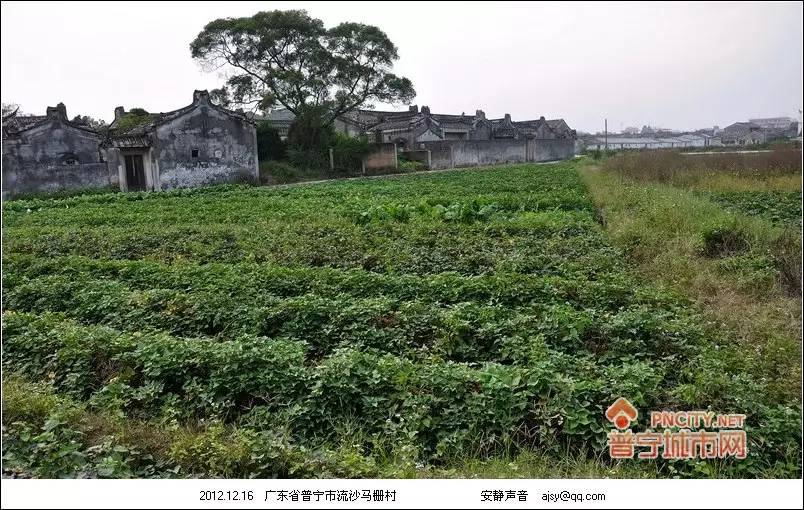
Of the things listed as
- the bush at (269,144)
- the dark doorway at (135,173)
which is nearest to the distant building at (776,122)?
the dark doorway at (135,173)

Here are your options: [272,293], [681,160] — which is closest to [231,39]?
[681,160]

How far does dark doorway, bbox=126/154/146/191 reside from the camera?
27.1 meters

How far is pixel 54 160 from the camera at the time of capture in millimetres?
24703

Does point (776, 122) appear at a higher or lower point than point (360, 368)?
Answer: higher

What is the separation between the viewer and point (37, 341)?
18.5 feet

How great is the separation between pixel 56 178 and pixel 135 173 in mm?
3468

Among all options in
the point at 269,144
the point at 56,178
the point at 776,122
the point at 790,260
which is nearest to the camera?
the point at 776,122

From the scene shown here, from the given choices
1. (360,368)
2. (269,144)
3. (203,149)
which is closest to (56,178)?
(203,149)

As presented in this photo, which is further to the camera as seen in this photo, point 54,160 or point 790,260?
point 54,160

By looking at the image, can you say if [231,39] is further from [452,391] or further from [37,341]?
[452,391]

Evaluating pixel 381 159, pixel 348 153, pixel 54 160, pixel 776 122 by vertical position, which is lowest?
pixel 776 122

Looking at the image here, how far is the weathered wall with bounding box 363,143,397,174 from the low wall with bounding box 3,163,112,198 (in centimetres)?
1546

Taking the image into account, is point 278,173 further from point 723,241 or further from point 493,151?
point 723,241

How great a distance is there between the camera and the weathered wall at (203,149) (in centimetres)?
2723
